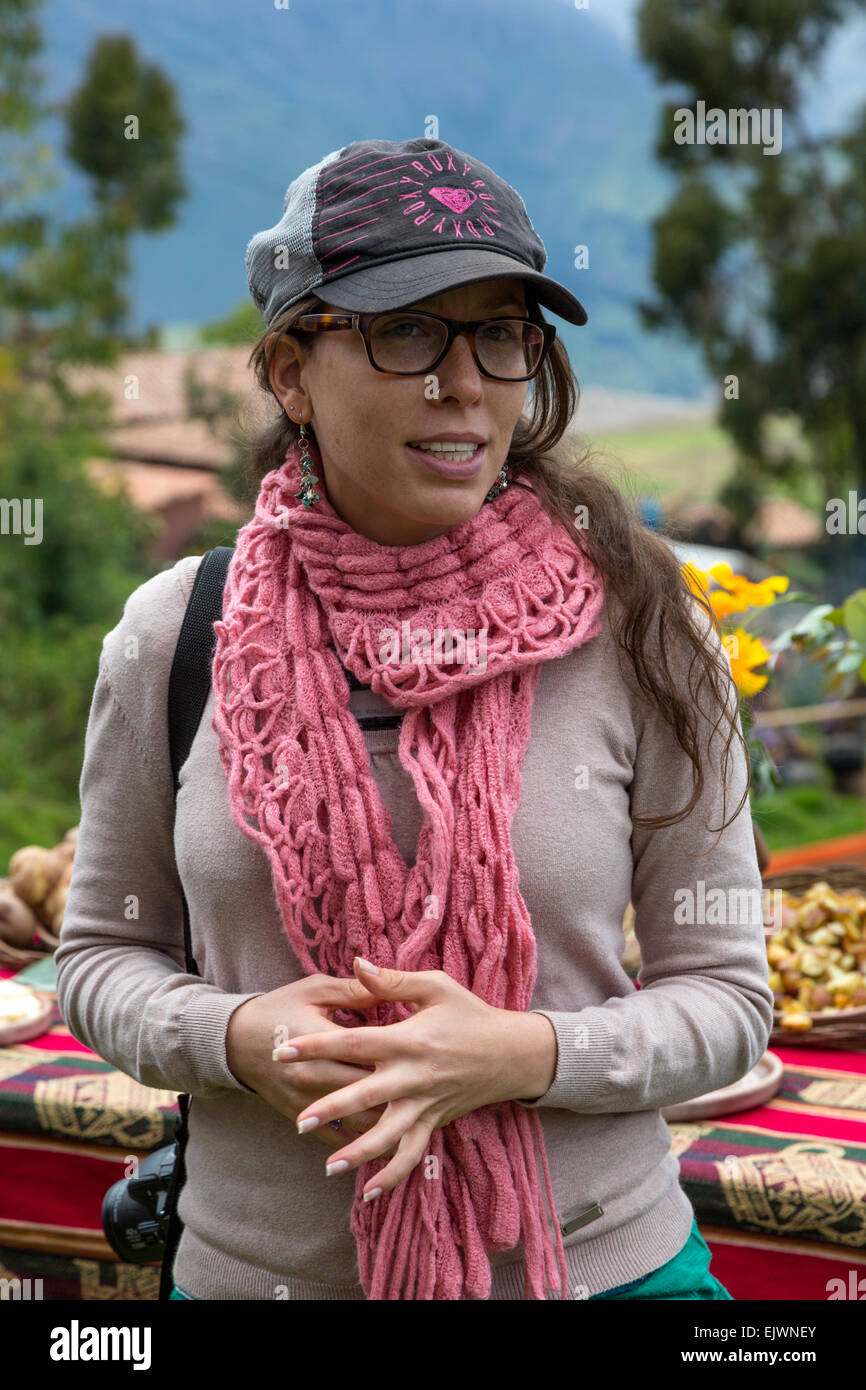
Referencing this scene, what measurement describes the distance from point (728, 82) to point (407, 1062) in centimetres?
985

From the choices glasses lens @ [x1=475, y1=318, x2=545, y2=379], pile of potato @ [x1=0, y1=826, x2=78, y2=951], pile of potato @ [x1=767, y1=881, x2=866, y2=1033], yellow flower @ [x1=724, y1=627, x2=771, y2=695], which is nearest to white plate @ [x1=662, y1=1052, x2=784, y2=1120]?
pile of potato @ [x1=767, y1=881, x2=866, y2=1033]

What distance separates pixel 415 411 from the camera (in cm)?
117

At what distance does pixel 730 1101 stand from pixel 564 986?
2.64 ft

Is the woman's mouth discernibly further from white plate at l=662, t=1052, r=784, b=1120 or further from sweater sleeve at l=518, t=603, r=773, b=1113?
white plate at l=662, t=1052, r=784, b=1120

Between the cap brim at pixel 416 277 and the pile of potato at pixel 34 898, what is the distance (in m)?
1.66

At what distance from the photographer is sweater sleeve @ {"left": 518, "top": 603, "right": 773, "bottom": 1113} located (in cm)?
120

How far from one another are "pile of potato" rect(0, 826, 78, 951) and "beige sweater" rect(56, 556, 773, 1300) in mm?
1271

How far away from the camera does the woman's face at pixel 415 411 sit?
1.17 m

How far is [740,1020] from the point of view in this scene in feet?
3.99

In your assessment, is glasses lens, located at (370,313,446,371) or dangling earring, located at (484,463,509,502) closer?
glasses lens, located at (370,313,446,371)

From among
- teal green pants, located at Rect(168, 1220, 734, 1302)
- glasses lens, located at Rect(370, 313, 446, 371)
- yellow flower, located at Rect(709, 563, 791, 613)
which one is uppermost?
glasses lens, located at Rect(370, 313, 446, 371)
